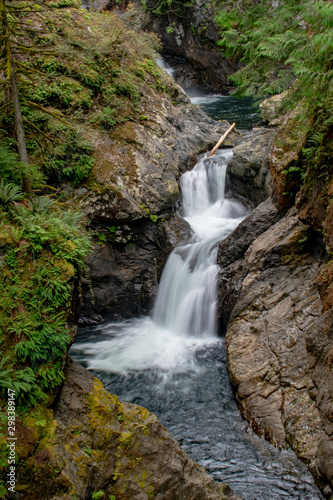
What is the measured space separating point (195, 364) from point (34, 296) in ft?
15.7

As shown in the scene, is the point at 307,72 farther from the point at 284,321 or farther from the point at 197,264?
the point at 197,264

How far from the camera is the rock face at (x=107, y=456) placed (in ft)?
11.6

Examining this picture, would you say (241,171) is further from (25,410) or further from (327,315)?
(25,410)

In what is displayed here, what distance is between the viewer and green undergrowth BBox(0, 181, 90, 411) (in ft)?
12.9

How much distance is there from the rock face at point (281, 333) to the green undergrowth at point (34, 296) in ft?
12.5

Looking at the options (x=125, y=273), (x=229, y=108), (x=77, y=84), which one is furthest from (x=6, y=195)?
(x=229, y=108)

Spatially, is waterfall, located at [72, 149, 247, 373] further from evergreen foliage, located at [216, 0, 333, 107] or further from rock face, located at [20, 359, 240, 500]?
evergreen foliage, located at [216, 0, 333, 107]

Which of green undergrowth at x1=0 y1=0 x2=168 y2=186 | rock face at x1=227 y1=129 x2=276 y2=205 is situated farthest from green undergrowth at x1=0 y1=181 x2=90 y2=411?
rock face at x1=227 y1=129 x2=276 y2=205

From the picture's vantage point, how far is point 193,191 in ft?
41.6

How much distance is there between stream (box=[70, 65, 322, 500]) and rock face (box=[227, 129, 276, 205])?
1.92 feet

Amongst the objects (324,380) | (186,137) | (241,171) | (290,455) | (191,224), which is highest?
(186,137)

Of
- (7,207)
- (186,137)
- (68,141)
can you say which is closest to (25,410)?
(7,207)

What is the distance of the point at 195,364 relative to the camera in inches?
310

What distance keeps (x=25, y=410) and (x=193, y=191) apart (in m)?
10.2
